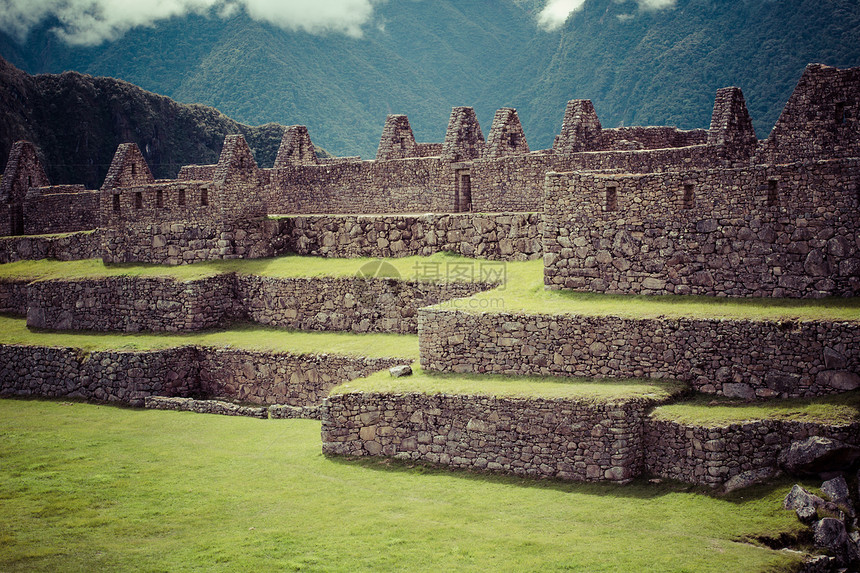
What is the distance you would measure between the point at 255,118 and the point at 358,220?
1373 inches

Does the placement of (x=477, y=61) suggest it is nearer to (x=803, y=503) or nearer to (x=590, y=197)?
(x=590, y=197)

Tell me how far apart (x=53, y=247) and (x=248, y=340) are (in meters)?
12.3

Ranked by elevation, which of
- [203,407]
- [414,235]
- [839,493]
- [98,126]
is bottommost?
[839,493]

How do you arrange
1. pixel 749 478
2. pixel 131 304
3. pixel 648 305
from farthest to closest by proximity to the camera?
pixel 131 304
pixel 648 305
pixel 749 478

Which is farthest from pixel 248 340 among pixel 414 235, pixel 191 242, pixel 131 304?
pixel 191 242

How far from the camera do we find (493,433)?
778 inches

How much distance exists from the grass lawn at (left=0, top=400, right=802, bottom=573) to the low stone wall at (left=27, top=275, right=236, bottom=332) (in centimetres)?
743

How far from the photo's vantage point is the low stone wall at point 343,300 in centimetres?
2638

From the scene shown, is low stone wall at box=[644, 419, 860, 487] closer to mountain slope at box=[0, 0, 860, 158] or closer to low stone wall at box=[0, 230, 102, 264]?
mountain slope at box=[0, 0, 860, 158]

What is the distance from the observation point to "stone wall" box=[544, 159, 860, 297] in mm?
19891

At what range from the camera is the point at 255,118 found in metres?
62.7

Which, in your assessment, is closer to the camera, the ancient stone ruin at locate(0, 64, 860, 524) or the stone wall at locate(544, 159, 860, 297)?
the ancient stone ruin at locate(0, 64, 860, 524)

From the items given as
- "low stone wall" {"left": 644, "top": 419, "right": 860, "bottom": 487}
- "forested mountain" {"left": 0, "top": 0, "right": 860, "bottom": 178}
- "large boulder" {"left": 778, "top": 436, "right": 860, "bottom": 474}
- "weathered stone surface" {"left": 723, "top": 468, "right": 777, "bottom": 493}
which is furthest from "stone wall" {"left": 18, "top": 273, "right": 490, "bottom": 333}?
"forested mountain" {"left": 0, "top": 0, "right": 860, "bottom": 178}

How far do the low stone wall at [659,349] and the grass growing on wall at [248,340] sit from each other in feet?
6.65
